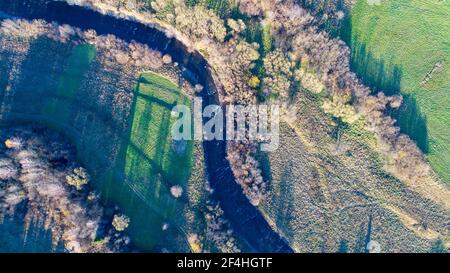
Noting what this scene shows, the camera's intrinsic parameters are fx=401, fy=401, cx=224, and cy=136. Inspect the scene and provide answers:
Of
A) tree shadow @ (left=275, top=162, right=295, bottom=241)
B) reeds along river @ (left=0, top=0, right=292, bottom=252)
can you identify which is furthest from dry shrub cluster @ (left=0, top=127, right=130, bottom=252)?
tree shadow @ (left=275, top=162, right=295, bottom=241)

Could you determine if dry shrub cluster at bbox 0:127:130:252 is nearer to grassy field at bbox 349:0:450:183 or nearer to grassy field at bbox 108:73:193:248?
grassy field at bbox 108:73:193:248

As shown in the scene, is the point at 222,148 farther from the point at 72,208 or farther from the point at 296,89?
the point at 72,208

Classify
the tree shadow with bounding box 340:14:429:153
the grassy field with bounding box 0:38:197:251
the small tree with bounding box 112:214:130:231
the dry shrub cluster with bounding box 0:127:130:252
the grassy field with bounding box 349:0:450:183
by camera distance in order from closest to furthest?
the dry shrub cluster with bounding box 0:127:130:252 < the small tree with bounding box 112:214:130:231 < the grassy field with bounding box 0:38:197:251 < the tree shadow with bounding box 340:14:429:153 < the grassy field with bounding box 349:0:450:183

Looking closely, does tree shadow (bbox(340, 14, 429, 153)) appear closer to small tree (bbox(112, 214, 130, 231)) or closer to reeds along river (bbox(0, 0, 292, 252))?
reeds along river (bbox(0, 0, 292, 252))

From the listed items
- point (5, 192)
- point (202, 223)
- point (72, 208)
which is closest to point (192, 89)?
point (202, 223)

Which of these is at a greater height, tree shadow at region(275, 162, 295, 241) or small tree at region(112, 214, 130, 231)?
tree shadow at region(275, 162, 295, 241)

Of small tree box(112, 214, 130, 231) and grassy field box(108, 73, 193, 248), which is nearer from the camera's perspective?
small tree box(112, 214, 130, 231)

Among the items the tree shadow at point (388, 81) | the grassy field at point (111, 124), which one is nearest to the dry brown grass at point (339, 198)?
the tree shadow at point (388, 81)

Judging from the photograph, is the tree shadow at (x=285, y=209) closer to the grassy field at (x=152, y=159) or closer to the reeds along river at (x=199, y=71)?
the reeds along river at (x=199, y=71)

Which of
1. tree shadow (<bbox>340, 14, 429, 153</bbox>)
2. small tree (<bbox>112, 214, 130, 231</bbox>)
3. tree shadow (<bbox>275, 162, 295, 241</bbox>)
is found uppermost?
tree shadow (<bbox>340, 14, 429, 153</bbox>)

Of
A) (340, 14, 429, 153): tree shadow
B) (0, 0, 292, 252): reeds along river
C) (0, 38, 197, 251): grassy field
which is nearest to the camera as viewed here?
(0, 38, 197, 251): grassy field
